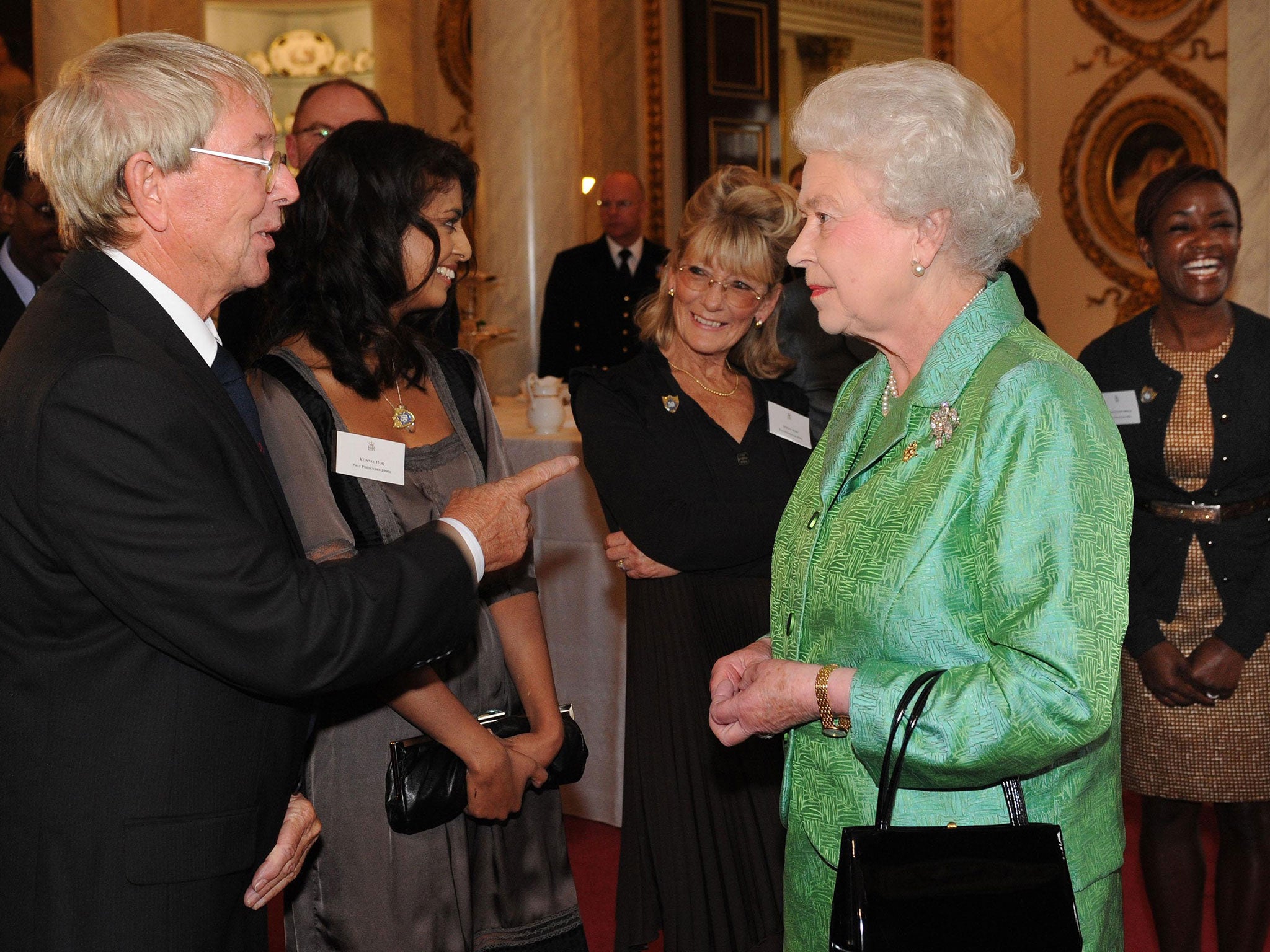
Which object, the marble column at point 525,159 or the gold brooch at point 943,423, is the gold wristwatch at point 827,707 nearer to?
the gold brooch at point 943,423

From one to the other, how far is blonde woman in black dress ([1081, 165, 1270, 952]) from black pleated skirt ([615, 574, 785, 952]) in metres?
1.04

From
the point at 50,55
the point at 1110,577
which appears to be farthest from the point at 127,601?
the point at 50,55

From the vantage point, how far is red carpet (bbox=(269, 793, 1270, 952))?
3.24 meters

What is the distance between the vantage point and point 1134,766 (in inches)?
117

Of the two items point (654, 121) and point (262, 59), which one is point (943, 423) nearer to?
point (654, 121)

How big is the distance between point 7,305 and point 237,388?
2.25 metres

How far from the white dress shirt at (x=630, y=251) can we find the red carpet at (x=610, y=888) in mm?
3569

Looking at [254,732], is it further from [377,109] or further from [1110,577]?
[377,109]

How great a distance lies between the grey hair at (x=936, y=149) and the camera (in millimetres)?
1527

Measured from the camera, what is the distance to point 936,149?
1524 millimetres

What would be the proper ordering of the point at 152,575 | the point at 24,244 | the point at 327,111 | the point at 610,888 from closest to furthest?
the point at 152,575 → the point at 24,244 → the point at 610,888 → the point at 327,111

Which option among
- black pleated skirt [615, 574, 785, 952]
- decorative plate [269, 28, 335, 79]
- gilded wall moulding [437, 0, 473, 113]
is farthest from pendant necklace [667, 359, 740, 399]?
decorative plate [269, 28, 335, 79]

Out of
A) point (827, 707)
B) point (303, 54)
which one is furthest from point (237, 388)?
point (303, 54)

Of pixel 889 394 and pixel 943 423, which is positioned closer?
pixel 943 423
